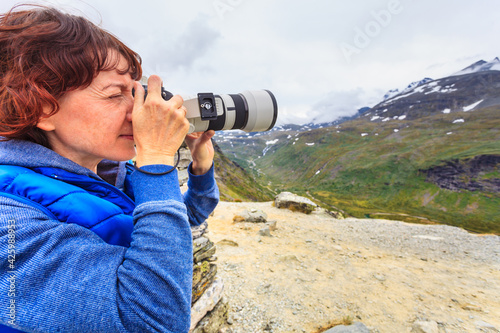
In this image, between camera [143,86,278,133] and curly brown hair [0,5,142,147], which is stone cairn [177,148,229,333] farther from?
curly brown hair [0,5,142,147]

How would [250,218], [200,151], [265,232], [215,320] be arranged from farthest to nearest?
[250,218], [265,232], [215,320], [200,151]

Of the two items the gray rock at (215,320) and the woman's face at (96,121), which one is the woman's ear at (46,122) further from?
the gray rock at (215,320)

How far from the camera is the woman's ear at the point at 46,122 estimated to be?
4.51 feet

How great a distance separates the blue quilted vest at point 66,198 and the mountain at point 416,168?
76255mm

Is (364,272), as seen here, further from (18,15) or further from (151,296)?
(18,15)

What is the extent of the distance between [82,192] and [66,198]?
88 millimetres

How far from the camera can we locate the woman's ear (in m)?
1.37

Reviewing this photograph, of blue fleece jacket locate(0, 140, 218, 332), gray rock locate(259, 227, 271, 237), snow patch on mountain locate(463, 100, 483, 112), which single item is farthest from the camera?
snow patch on mountain locate(463, 100, 483, 112)

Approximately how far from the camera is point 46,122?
1.41m

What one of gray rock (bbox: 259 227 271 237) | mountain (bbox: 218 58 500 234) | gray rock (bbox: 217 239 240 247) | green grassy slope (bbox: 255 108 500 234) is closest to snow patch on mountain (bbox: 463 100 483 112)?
mountain (bbox: 218 58 500 234)

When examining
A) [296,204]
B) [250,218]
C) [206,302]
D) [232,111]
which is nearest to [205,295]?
[206,302]

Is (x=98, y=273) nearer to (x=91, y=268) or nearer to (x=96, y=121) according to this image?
(x=91, y=268)

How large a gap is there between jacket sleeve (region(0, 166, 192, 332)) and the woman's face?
1.77ft

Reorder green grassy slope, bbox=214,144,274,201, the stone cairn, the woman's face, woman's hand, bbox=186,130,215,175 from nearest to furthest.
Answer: the woman's face, woman's hand, bbox=186,130,215,175, the stone cairn, green grassy slope, bbox=214,144,274,201
